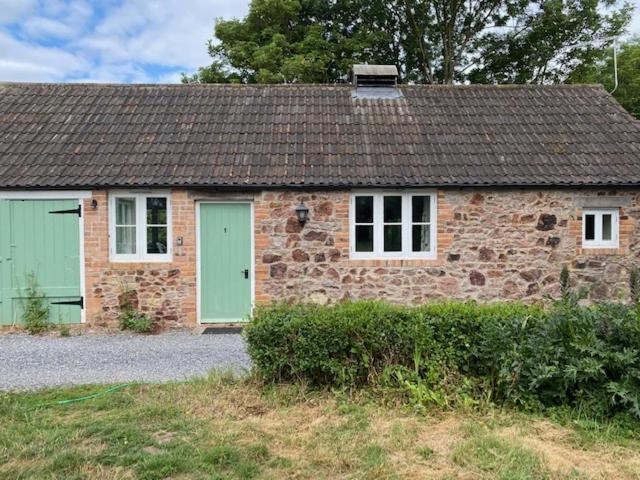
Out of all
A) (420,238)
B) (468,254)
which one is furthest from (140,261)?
(468,254)

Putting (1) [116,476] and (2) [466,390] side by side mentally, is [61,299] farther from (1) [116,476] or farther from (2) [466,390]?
(2) [466,390]

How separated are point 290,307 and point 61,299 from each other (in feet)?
19.0

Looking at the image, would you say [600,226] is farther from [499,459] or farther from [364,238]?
[499,459]

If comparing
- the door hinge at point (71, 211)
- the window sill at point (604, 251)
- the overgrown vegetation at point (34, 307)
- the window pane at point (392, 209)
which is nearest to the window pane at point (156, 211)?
the door hinge at point (71, 211)

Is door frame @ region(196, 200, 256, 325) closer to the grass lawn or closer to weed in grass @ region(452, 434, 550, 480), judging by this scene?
the grass lawn

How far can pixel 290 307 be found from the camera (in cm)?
513

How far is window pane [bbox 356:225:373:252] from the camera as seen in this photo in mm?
9008

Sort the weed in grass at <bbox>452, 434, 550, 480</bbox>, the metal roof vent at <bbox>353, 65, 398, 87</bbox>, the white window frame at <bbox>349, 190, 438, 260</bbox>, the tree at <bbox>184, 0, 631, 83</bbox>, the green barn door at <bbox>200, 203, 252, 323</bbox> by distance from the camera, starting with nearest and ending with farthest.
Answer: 1. the weed in grass at <bbox>452, 434, 550, 480</bbox>
2. the green barn door at <bbox>200, 203, 252, 323</bbox>
3. the white window frame at <bbox>349, 190, 438, 260</bbox>
4. the metal roof vent at <bbox>353, 65, 398, 87</bbox>
5. the tree at <bbox>184, 0, 631, 83</bbox>

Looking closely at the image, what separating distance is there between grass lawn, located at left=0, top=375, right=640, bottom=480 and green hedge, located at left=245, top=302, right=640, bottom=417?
0.24 m

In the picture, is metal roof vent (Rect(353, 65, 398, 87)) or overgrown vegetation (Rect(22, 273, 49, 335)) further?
metal roof vent (Rect(353, 65, 398, 87))

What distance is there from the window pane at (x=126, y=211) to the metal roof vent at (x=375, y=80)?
6.08m

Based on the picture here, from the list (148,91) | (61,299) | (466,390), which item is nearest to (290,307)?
(466,390)

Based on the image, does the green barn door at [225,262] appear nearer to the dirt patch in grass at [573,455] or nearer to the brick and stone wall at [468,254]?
the brick and stone wall at [468,254]

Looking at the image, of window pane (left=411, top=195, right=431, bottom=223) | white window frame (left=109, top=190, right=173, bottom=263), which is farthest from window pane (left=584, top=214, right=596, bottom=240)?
white window frame (left=109, top=190, right=173, bottom=263)
